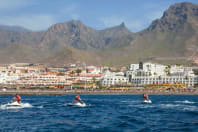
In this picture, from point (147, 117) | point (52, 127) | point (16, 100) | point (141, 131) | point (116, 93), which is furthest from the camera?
point (116, 93)

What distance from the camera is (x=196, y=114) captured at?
64.6 m

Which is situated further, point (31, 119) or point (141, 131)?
point (31, 119)

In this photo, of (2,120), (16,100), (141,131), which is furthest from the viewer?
(16,100)

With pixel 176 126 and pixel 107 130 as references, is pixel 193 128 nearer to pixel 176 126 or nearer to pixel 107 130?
pixel 176 126

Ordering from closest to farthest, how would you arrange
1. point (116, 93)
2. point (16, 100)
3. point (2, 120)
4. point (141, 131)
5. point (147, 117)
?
point (141, 131) < point (2, 120) < point (147, 117) < point (16, 100) < point (116, 93)

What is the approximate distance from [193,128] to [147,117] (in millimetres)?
13323

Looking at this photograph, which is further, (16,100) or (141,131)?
(16,100)

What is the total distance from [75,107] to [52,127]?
32.2 metres

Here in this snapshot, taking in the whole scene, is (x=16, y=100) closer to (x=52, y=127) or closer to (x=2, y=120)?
(x=2, y=120)

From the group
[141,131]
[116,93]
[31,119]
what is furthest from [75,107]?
[116,93]

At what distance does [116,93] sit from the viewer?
19075 cm

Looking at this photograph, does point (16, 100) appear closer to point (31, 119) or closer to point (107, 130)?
point (31, 119)

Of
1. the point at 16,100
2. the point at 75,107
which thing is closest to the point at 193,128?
the point at 75,107

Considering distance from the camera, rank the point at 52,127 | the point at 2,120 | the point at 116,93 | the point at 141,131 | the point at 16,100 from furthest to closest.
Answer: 1. the point at 116,93
2. the point at 16,100
3. the point at 2,120
4. the point at 52,127
5. the point at 141,131
